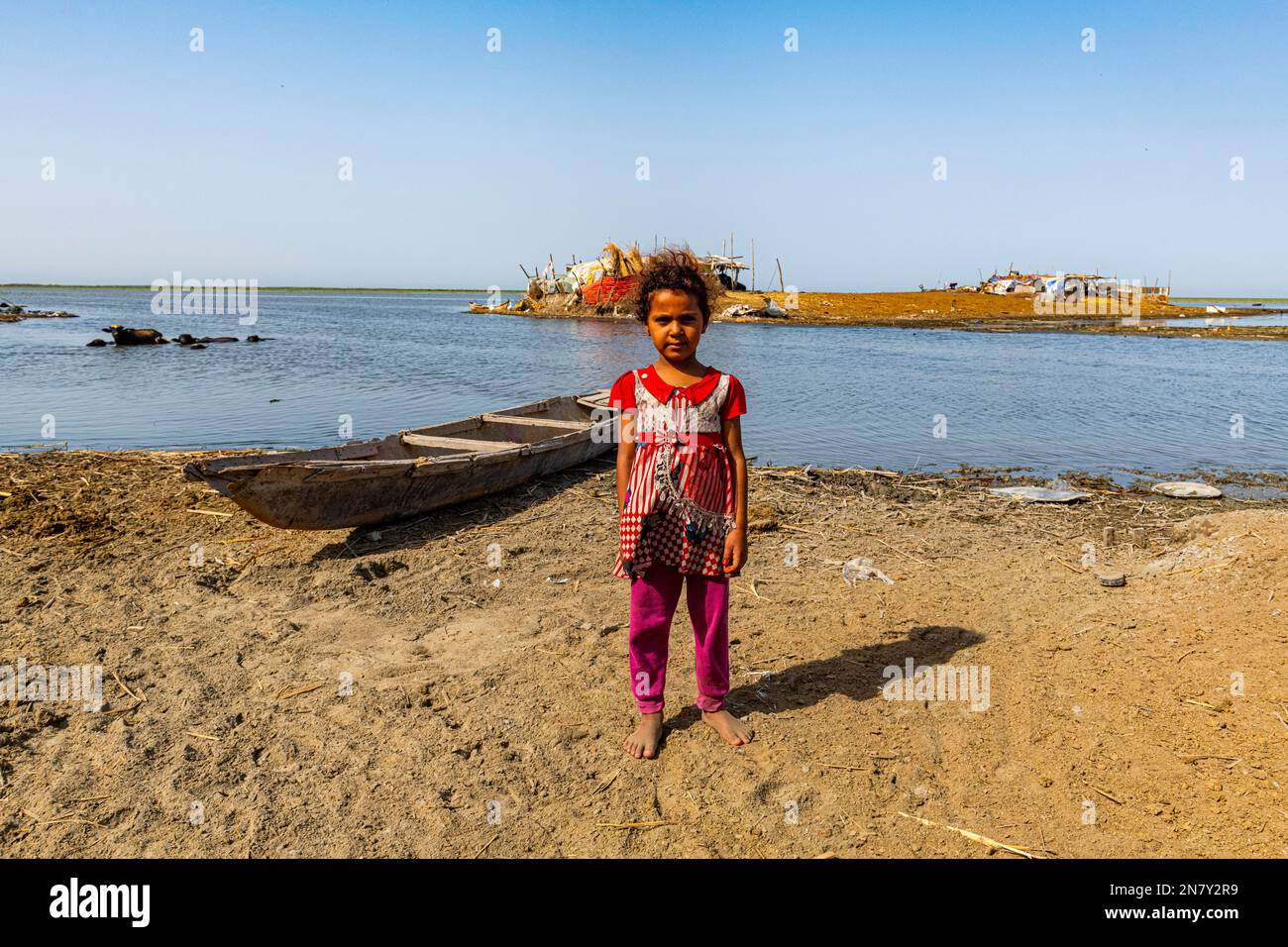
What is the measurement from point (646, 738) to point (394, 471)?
4.15m

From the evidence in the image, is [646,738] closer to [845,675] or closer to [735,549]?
[735,549]

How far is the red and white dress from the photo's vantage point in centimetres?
351

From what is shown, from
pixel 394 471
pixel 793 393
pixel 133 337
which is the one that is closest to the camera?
pixel 394 471

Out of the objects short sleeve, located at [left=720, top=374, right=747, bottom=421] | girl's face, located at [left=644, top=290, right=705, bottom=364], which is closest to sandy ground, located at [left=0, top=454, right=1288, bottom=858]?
short sleeve, located at [left=720, top=374, right=747, bottom=421]

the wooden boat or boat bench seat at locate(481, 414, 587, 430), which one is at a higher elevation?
boat bench seat at locate(481, 414, 587, 430)

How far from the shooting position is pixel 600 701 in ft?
14.1

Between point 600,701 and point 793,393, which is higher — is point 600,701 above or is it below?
below

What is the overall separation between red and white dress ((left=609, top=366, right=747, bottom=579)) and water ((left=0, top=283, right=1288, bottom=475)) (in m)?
8.64

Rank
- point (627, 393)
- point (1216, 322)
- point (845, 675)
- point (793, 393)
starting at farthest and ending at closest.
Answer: point (1216, 322)
point (793, 393)
point (845, 675)
point (627, 393)

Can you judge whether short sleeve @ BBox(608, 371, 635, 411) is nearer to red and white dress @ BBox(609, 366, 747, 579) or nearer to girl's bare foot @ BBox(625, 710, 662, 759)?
red and white dress @ BBox(609, 366, 747, 579)

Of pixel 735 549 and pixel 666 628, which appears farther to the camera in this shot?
pixel 666 628

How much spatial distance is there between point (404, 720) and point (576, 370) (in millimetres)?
22781

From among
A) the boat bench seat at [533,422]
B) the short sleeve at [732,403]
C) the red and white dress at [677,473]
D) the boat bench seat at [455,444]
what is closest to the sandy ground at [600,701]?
the red and white dress at [677,473]

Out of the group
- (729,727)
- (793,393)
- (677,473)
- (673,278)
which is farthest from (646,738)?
(793,393)
